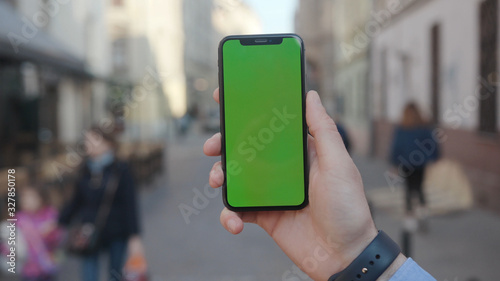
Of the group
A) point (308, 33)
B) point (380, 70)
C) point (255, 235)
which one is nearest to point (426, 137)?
point (255, 235)

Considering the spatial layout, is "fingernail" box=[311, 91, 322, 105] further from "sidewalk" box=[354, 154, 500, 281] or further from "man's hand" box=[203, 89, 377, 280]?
"sidewalk" box=[354, 154, 500, 281]

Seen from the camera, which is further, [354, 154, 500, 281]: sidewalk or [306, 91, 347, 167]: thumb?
[354, 154, 500, 281]: sidewalk

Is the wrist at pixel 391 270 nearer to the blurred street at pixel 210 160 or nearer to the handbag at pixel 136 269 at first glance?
the blurred street at pixel 210 160

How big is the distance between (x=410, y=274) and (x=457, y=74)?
37.1ft

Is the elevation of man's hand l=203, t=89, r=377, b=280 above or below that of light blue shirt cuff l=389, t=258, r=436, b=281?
above

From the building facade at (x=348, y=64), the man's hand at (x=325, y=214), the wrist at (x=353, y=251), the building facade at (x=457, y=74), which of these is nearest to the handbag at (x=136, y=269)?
the man's hand at (x=325, y=214)

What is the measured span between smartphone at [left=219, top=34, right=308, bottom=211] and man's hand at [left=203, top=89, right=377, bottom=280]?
0.04 m

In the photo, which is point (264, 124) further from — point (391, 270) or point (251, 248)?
point (251, 248)

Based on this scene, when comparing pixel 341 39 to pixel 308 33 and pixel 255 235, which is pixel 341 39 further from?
pixel 255 235

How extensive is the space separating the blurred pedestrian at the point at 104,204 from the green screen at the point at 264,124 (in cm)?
300

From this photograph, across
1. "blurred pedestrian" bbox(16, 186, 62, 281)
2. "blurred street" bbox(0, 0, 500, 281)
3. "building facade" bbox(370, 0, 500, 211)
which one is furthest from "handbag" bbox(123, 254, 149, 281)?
"building facade" bbox(370, 0, 500, 211)

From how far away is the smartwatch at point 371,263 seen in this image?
63.4 inches

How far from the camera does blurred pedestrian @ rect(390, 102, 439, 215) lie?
26.0 feet

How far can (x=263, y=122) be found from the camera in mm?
1777
